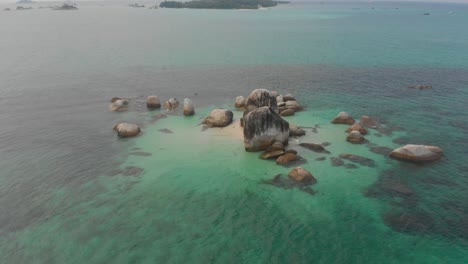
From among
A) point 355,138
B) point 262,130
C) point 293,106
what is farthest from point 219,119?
point 355,138

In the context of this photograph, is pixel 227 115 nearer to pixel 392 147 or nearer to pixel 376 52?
pixel 392 147

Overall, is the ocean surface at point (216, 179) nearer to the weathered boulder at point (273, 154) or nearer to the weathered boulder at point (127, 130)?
the weathered boulder at point (273, 154)

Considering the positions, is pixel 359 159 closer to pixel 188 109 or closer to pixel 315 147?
pixel 315 147

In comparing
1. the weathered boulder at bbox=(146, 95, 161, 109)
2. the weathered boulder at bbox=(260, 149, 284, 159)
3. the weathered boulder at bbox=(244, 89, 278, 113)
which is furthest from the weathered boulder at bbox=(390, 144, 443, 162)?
the weathered boulder at bbox=(146, 95, 161, 109)

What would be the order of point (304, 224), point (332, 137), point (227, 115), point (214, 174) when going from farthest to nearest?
1. point (227, 115)
2. point (332, 137)
3. point (214, 174)
4. point (304, 224)

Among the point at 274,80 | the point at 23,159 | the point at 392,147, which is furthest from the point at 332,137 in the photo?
the point at 23,159

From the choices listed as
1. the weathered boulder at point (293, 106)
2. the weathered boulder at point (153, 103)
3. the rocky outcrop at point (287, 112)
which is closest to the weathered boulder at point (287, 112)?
the rocky outcrop at point (287, 112)

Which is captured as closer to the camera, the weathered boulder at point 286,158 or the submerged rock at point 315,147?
the weathered boulder at point 286,158
